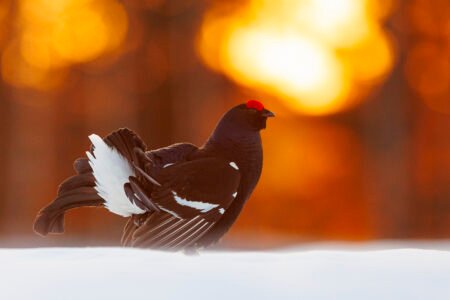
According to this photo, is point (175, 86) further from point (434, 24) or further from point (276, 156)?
point (434, 24)

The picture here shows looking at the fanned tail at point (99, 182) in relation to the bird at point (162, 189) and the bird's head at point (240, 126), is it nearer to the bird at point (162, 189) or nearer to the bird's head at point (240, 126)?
the bird at point (162, 189)

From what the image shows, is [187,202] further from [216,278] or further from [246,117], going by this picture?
[216,278]

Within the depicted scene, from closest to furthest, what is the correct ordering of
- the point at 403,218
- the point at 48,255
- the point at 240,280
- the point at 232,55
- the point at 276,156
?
the point at 240,280 < the point at 48,255 < the point at 403,218 < the point at 232,55 < the point at 276,156

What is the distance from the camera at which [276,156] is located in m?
9.19

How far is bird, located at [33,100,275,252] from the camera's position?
2252mm

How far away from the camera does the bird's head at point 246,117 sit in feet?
8.25

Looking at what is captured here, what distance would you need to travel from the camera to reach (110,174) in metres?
2.26

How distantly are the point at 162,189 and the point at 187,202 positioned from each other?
0.09 m

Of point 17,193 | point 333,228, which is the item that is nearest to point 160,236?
point 17,193

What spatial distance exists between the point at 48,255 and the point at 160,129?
23.5 ft

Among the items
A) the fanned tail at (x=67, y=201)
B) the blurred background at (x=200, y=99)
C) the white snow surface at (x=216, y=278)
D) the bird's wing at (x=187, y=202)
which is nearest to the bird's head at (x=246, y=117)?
the bird's wing at (x=187, y=202)

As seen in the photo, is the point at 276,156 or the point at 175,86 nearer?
the point at 175,86

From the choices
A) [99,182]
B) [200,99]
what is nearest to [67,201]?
[99,182]

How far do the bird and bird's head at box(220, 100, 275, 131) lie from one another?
1cm
